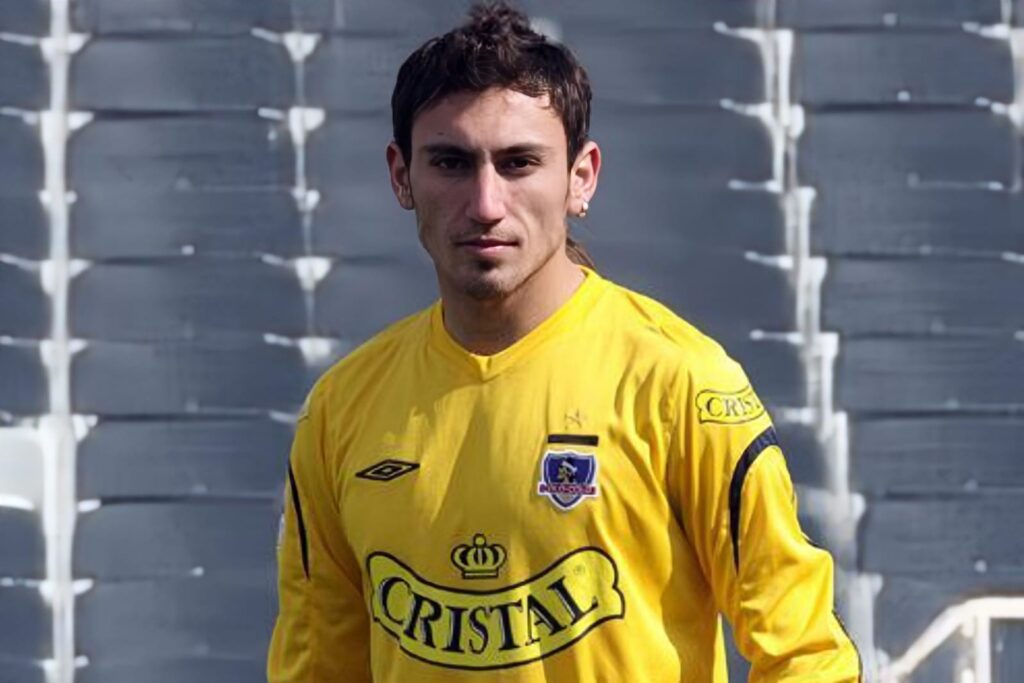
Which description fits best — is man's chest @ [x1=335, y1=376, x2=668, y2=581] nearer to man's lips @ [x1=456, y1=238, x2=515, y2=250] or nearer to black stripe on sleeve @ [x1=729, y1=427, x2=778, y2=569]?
black stripe on sleeve @ [x1=729, y1=427, x2=778, y2=569]

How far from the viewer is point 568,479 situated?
2.49 meters

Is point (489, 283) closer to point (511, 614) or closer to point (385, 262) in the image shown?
point (511, 614)

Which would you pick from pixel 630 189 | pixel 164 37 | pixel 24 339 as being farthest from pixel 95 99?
pixel 630 189

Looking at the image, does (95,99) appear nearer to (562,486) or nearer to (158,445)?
(158,445)

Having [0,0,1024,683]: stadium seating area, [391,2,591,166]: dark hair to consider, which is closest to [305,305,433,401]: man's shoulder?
[391,2,591,166]: dark hair

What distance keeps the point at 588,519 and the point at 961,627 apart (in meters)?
1.81

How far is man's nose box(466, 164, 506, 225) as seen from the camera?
8.25 feet

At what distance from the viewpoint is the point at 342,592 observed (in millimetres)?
2793

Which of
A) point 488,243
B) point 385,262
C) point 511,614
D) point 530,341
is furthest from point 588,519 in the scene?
point 385,262

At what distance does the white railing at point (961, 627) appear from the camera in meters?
4.06

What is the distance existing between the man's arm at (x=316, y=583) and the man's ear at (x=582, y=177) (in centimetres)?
45

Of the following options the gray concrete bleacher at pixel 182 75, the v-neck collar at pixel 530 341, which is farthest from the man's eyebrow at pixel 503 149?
the gray concrete bleacher at pixel 182 75

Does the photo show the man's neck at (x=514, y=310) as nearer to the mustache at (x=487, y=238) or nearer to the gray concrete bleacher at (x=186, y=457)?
the mustache at (x=487, y=238)

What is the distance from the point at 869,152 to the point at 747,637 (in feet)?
6.18
